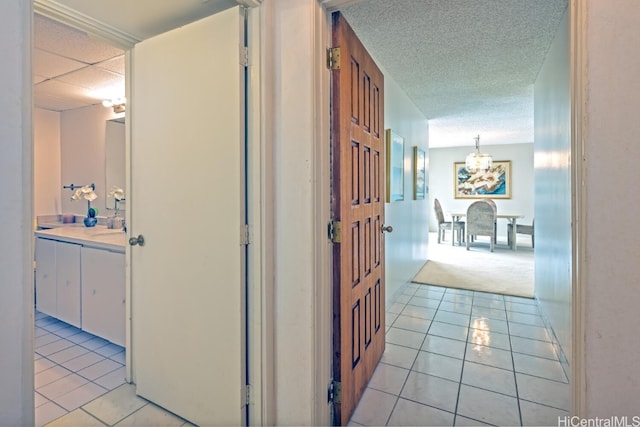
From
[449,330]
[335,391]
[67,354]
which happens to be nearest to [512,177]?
[449,330]

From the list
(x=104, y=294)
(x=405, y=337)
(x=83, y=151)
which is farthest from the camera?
(x=83, y=151)

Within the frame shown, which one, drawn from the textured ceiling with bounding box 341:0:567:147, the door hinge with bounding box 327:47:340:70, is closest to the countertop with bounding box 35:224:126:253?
the door hinge with bounding box 327:47:340:70

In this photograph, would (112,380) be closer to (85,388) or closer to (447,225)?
(85,388)

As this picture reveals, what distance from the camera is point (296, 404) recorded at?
4.77ft

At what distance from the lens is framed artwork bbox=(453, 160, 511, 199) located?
8.09 meters

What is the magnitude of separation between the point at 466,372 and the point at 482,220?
4.86 metres

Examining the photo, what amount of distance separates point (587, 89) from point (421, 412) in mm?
1668

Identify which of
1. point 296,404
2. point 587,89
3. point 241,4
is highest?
point 241,4

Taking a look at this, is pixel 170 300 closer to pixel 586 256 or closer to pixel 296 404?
pixel 296 404

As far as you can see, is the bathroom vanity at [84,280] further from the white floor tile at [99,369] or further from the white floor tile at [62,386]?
the white floor tile at [62,386]

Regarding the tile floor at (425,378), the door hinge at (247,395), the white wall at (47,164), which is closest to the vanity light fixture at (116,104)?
the white wall at (47,164)

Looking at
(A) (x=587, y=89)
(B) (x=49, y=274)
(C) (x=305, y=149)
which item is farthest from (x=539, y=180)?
(B) (x=49, y=274)

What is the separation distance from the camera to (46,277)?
293 centimetres

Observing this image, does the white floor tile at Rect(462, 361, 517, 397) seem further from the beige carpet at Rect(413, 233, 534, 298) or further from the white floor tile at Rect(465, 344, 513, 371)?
the beige carpet at Rect(413, 233, 534, 298)
